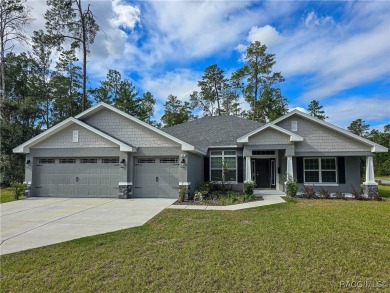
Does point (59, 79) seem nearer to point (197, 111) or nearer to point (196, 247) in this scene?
point (197, 111)

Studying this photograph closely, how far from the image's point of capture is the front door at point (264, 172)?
16812 mm

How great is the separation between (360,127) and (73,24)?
5568 centimetres

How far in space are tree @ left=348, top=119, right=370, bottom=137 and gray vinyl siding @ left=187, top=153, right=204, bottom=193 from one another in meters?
49.4

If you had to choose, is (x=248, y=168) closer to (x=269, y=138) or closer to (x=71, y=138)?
(x=269, y=138)

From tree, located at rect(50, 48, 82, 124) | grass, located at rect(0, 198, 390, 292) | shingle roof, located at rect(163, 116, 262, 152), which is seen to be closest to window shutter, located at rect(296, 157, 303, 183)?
shingle roof, located at rect(163, 116, 262, 152)

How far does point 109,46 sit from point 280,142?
53.2 feet

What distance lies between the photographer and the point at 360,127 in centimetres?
5266

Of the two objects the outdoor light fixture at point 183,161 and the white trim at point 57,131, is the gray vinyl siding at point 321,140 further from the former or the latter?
the white trim at point 57,131

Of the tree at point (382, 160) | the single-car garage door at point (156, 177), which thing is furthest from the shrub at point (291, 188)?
the tree at point (382, 160)

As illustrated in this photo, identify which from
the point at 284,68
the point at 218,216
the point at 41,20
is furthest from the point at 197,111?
the point at 218,216

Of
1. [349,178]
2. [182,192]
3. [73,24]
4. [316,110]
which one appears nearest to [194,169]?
[182,192]

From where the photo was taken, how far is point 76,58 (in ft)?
94.4

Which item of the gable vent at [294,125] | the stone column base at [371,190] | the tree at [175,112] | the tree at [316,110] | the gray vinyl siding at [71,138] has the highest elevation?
the tree at [316,110]

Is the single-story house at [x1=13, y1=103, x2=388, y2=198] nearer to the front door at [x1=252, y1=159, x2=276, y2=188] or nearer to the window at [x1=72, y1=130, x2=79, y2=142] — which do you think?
the window at [x1=72, y1=130, x2=79, y2=142]
